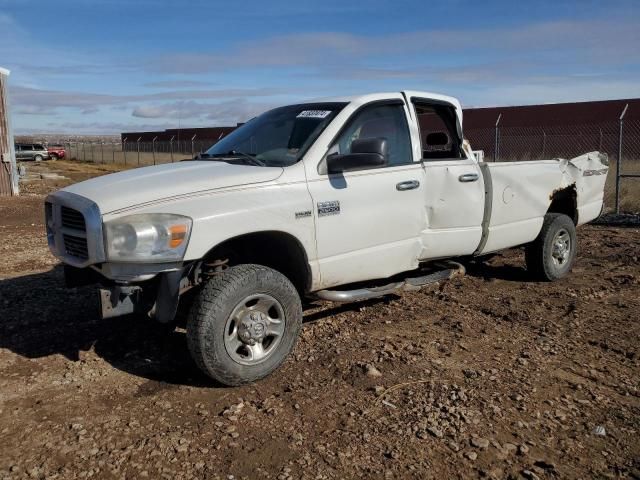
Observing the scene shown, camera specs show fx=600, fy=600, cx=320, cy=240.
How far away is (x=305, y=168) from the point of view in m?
4.45

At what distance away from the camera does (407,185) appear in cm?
507

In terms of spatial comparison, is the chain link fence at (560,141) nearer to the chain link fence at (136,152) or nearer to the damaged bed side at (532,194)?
the chain link fence at (136,152)

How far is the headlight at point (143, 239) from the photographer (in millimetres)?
3682

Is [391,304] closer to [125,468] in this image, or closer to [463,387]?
[463,387]

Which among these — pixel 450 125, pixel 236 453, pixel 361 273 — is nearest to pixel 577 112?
pixel 450 125

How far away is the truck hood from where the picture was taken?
150 inches

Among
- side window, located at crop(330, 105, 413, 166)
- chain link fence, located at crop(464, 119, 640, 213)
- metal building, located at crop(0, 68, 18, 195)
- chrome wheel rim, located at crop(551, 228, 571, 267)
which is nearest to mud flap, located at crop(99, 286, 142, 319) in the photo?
side window, located at crop(330, 105, 413, 166)

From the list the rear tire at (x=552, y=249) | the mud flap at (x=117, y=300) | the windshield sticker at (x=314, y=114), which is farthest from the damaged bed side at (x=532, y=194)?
the mud flap at (x=117, y=300)

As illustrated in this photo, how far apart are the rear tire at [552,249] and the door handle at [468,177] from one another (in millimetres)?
1522

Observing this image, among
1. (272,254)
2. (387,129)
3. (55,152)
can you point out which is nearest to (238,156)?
(272,254)

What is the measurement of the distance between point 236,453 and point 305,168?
6.86ft

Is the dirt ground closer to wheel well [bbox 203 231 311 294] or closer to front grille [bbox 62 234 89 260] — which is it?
wheel well [bbox 203 231 311 294]

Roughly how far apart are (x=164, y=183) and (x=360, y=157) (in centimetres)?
143

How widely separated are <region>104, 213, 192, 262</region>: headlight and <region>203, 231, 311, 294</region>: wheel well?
0.49m
